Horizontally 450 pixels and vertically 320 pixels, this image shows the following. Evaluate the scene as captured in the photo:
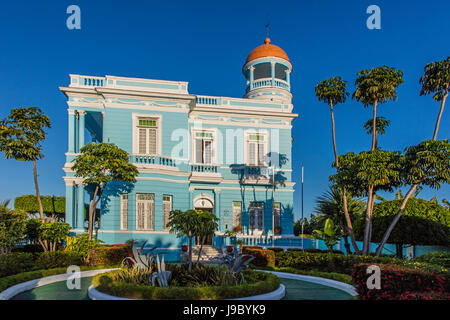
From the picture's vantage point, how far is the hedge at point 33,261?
12483 mm

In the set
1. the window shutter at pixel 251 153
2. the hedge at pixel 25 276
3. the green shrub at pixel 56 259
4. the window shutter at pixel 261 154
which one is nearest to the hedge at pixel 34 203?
the green shrub at pixel 56 259

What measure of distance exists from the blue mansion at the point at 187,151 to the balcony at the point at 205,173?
0.06 meters

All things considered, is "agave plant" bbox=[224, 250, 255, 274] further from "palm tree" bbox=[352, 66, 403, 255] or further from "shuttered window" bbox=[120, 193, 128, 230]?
"shuttered window" bbox=[120, 193, 128, 230]

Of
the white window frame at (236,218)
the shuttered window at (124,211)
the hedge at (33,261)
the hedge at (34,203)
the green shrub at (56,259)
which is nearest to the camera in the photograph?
the hedge at (33,261)

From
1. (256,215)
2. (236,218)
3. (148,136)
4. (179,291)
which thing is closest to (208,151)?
(148,136)

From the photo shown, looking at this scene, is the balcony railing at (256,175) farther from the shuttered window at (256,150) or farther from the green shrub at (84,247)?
the green shrub at (84,247)

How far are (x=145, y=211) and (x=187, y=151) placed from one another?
446 cm

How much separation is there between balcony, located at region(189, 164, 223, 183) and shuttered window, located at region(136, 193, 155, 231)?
3.61m

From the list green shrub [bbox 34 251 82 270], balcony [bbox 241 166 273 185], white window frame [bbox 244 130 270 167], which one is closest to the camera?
green shrub [bbox 34 251 82 270]

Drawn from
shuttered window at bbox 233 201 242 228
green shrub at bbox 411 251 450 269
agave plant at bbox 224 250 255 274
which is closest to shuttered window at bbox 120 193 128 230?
shuttered window at bbox 233 201 242 228

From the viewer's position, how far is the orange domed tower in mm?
27297

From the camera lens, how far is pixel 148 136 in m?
21.9

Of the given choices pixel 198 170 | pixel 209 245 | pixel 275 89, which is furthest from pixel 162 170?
pixel 275 89

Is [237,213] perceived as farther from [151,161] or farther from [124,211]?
[124,211]
